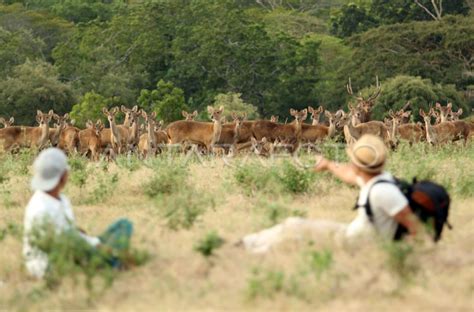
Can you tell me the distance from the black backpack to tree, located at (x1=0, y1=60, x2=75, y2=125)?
30996 millimetres

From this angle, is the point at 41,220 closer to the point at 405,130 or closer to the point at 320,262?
the point at 320,262

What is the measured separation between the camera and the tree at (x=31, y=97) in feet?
123

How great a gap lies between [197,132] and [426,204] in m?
16.9

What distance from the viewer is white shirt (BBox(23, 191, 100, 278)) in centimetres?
729

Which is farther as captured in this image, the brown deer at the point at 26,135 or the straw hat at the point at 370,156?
the brown deer at the point at 26,135

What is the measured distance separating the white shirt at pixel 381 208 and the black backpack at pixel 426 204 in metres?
0.04

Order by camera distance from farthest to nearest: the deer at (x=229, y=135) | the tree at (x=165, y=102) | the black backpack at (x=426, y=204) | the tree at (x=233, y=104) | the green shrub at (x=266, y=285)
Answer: the tree at (x=233, y=104)
the tree at (x=165, y=102)
the deer at (x=229, y=135)
the black backpack at (x=426, y=204)
the green shrub at (x=266, y=285)

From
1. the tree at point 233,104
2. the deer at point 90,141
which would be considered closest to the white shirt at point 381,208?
the deer at point 90,141

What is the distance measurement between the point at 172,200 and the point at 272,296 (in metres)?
2.70

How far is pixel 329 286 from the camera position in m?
6.60

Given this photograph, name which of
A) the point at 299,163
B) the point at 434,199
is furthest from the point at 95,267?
the point at 299,163

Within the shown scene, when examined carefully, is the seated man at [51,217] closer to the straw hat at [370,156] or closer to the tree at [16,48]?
the straw hat at [370,156]

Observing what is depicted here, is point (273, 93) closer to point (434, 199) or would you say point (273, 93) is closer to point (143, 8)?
point (143, 8)

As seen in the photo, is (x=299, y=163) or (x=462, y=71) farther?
(x=462, y=71)
